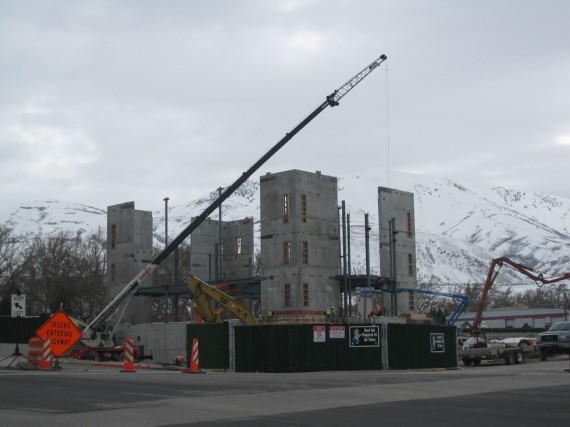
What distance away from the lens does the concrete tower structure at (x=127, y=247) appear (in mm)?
62688

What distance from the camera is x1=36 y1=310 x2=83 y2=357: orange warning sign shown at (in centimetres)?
3111

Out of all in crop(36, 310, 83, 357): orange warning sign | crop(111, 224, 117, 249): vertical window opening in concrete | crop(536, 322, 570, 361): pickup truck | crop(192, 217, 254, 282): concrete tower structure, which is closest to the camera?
crop(36, 310, 83, 357): orange warning sign

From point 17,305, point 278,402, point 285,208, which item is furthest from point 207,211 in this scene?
point 278,402

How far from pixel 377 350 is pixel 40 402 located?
789 inches

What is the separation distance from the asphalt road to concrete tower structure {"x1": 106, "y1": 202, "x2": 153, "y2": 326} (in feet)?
129

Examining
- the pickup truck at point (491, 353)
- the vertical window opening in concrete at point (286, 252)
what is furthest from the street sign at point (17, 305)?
the pickup truck at point (491, 353)

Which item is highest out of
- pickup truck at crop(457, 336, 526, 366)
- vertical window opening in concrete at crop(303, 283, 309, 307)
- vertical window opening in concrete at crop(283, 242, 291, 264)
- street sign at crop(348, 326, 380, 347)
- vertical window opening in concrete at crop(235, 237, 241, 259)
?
vertical window opening in concrete at crop(235, 237, 241, 259)

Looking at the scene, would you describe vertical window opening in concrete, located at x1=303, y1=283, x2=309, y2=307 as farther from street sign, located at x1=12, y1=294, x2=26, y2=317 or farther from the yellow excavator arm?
street sign, located at x1=12, y1=294, x2=26, y2=317

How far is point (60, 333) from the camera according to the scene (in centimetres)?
3136

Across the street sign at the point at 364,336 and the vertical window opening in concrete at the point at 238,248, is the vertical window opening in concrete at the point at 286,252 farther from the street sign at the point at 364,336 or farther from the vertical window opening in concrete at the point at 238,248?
the vertical window opening in concrete at the point at 238,248

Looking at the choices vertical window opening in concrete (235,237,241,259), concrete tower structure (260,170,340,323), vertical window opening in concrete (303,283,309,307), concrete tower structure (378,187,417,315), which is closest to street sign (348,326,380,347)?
concrete tower structure (260,170,340,323)

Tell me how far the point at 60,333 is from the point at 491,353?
20.9 meters

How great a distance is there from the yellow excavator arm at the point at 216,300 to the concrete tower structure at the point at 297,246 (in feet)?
18.5

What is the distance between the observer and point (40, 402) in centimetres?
1669
